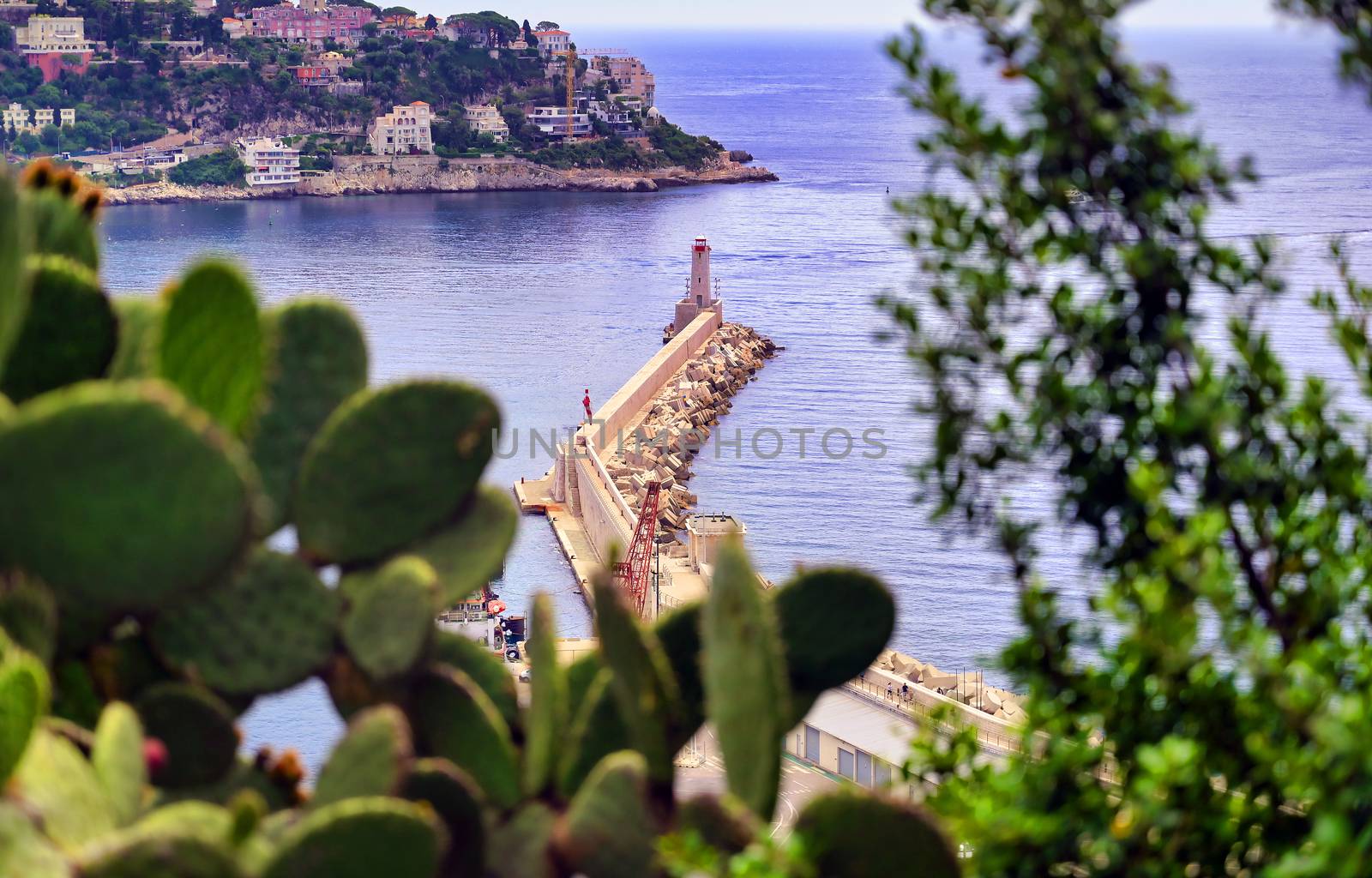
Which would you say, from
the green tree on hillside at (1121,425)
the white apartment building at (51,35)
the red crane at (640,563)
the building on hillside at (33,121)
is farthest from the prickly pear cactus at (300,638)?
the white apartment building at (51,35)

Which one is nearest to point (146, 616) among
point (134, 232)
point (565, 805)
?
point (565, 805)

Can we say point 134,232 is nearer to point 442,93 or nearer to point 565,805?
point 442,93

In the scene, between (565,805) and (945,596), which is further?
(945,596)

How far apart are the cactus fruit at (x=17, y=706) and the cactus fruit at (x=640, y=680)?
0.95m

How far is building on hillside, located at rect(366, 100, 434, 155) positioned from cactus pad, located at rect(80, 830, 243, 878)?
95.9 metres

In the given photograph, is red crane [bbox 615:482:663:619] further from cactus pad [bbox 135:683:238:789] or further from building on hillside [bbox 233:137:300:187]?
building on hillside [bbox 233:137:300:187]

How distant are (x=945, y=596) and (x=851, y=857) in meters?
24.3

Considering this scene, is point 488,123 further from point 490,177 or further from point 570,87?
point 490,177

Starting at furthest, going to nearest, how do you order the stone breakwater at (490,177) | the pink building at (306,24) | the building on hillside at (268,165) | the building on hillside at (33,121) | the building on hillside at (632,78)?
the pink building at (306,24), the building on hillside at (632,78), the building on hillside at (33,121), the stone breakwater at (490,177), the building on hillside at (268,165)

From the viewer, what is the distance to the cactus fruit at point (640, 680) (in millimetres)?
3029

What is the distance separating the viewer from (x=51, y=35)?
4183 inches

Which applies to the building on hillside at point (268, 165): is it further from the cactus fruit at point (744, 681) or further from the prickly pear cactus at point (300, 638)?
the cactus fruit at point (744, 681)

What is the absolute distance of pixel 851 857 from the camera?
9.52 feet

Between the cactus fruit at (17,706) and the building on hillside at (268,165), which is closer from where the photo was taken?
the cactus fruit at (17,706)
